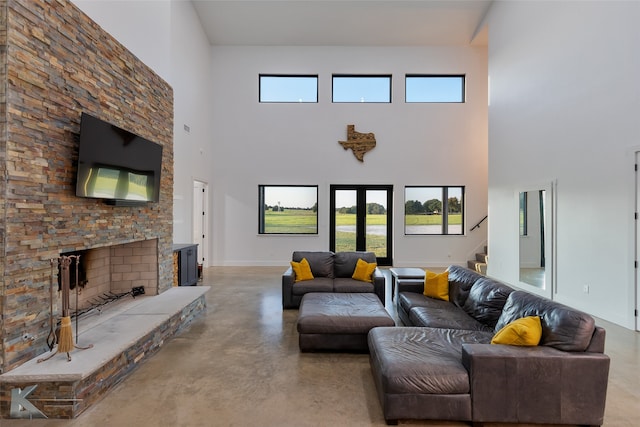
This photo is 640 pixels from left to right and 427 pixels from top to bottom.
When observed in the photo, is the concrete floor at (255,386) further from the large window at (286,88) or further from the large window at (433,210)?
the large window at (286,88)

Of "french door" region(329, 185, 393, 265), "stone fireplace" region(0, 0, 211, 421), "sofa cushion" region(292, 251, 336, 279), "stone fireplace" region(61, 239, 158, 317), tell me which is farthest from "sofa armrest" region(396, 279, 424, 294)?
"french door" region(329, 185, 393, 265)

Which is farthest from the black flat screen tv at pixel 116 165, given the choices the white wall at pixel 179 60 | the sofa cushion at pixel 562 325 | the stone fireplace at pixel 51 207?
the sofa cushion at pixel 562 325

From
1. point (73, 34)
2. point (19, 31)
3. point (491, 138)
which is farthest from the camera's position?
point (491, 138)

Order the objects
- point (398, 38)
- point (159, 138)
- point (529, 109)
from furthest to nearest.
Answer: point (398, 38)
point (529, 109)
point (159, 138)

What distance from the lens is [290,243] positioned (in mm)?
8438

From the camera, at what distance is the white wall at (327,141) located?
8406 millimetres

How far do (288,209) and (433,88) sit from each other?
4.99 meters

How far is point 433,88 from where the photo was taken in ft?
28.0

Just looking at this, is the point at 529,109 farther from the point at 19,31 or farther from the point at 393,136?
the point at 19,31

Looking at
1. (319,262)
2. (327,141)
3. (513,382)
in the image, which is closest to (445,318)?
(513,382)

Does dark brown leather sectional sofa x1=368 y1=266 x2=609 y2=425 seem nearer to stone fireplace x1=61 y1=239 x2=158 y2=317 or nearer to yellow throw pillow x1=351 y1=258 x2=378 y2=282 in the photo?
yellow throw pillow x1=351 y1=258 x2=378 y2=282

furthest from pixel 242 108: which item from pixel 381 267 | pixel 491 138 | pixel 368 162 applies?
pixel 491 138

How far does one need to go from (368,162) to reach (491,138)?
9.36ft

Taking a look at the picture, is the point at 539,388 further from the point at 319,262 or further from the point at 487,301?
the point at 319,262
